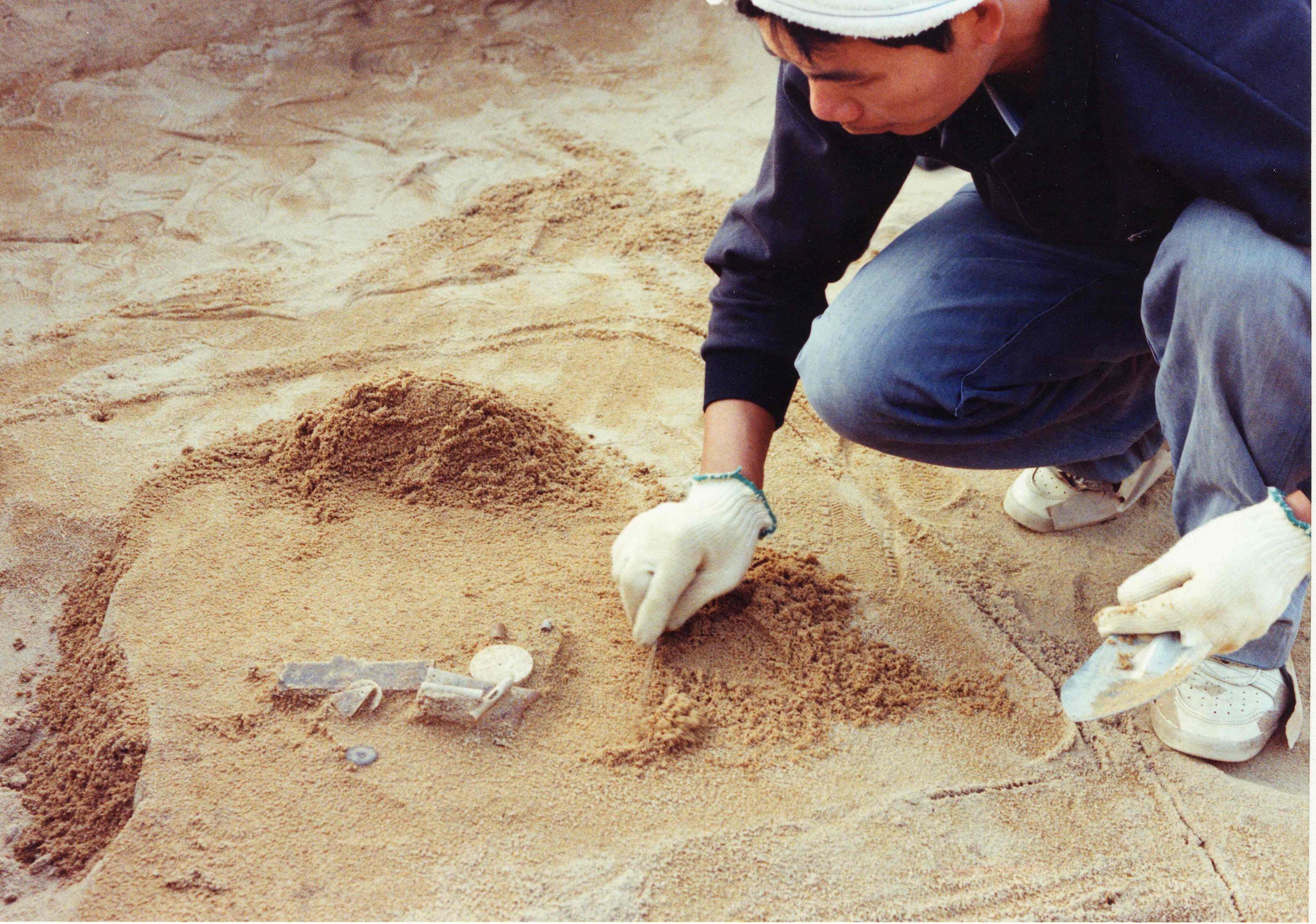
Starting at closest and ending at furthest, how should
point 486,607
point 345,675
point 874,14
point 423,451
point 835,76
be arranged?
1. point 874,14
2. point 835,76
3. point 345,675
4. point 486,607
5. point 423,451

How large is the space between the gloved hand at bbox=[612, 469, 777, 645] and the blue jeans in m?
0.30

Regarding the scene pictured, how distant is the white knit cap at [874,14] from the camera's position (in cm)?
115

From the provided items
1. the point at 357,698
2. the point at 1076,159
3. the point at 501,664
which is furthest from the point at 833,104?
the point at 357,698

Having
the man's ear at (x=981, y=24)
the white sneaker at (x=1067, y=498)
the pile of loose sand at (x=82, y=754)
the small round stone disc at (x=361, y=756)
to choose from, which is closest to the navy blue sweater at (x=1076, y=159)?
the man's ear at (x=981, y=24)

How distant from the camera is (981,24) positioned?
1.22m

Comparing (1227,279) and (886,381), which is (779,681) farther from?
(1227,279)

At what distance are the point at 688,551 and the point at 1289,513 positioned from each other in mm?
782

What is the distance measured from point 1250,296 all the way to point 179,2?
3.82 m

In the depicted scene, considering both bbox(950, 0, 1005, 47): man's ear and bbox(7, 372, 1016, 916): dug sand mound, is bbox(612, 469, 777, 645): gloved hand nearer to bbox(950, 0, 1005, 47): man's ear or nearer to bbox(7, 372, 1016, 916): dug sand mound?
bbox(7, 372, 1016, 916): dug sand mound

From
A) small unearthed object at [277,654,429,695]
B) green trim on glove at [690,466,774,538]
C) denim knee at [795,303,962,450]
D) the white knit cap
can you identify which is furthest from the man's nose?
small unearthed object at [277,654,429,695]

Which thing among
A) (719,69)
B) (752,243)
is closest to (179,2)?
(719,69)

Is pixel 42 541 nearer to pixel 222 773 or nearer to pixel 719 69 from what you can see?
pixel 222 773

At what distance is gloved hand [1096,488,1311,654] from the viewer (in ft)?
4.00

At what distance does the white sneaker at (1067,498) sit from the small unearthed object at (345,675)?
117cm
